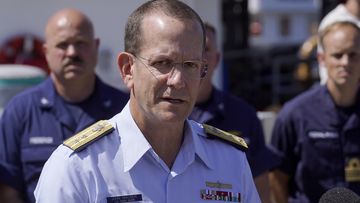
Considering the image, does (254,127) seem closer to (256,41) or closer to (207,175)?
(207,175)

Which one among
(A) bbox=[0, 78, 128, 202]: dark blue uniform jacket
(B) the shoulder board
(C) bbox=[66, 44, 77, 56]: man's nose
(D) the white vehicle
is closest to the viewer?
(B) the shoulder board

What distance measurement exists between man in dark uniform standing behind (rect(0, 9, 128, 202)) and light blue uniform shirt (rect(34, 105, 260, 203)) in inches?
64.7

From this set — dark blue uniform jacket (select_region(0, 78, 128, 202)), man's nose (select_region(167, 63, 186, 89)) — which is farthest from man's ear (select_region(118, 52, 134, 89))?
dark blue uniform jacket (select_region(0, 78, 128, 202))

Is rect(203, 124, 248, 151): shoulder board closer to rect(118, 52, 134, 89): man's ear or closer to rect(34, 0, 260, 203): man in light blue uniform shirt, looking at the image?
rect(34, 0, 260, 203): man in light blue uniform shirt

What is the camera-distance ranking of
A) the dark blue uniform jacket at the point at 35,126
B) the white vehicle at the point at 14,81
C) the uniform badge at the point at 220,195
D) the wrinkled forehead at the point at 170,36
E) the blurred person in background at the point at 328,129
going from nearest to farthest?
the wrinkled forehead at the point at 170,36, the uniform badge at the point at 220,195, the dark blue uniform jacket at the point at 35,126, the blurred person in background at the point at 328,129, the white vehicle at the point at 14,81

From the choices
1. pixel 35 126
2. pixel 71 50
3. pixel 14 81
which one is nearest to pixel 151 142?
pixel 35 126

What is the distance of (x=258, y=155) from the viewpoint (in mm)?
4164

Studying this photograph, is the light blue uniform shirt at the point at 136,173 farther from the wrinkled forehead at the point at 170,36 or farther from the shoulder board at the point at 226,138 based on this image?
the wrinkled forehead at the point at 170,36

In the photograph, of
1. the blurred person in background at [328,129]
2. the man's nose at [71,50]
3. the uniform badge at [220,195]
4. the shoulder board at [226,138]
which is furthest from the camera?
the blurred person in background at [328,129]

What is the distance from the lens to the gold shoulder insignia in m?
2.28

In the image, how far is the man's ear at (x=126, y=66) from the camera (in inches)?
90.7

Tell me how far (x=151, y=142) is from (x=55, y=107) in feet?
5.88

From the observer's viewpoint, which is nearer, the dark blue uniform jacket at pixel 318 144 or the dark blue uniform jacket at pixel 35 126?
the dark blue uniform jacket at pixel 35 126

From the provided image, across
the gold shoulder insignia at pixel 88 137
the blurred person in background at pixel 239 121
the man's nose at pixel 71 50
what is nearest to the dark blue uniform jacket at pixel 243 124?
the blurred person in background at pixel 239 121
